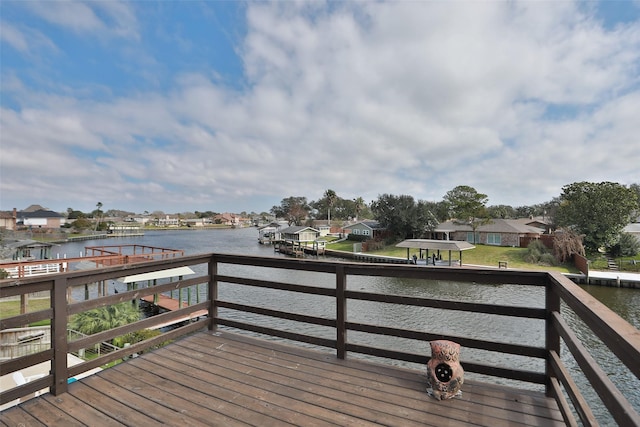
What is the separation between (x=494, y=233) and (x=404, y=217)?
9.91 meters

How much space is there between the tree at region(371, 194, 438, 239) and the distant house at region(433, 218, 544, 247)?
92.8 inches

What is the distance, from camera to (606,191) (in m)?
25.7

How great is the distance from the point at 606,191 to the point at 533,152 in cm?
650

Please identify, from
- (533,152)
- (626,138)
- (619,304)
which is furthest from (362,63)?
(626,138)

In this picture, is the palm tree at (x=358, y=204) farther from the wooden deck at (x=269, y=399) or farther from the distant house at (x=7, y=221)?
the wooden deck at (x=269, y=399)

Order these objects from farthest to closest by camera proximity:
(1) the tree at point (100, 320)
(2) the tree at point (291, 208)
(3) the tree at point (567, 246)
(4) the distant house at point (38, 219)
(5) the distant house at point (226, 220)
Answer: (5) the distant house at point (226, 220), (2) the tree at point (291, 208), (4) the distant house at point (38, 219), (3) the tree at point (567, 246), (1) the tree at point (100, 320)

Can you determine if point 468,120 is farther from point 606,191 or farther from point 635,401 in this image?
point 635,401

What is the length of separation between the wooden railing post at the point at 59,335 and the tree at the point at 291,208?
76475 mm

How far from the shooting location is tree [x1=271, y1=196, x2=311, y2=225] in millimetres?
79500

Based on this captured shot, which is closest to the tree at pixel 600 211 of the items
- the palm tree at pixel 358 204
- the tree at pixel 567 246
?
the tree at pixel 567 246

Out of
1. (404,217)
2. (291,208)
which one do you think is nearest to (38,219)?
(291,208)

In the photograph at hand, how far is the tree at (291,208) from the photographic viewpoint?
7950 cm

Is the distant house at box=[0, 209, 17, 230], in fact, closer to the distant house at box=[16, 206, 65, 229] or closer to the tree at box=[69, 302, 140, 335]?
the distant house at box=[16, 206, 65, 229]

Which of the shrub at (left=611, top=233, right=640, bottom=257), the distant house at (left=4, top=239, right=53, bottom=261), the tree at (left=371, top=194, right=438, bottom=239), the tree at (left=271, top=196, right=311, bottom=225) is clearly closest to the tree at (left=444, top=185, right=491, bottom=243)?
the tree at (left=371, top=194, right=438, bottom=239)
